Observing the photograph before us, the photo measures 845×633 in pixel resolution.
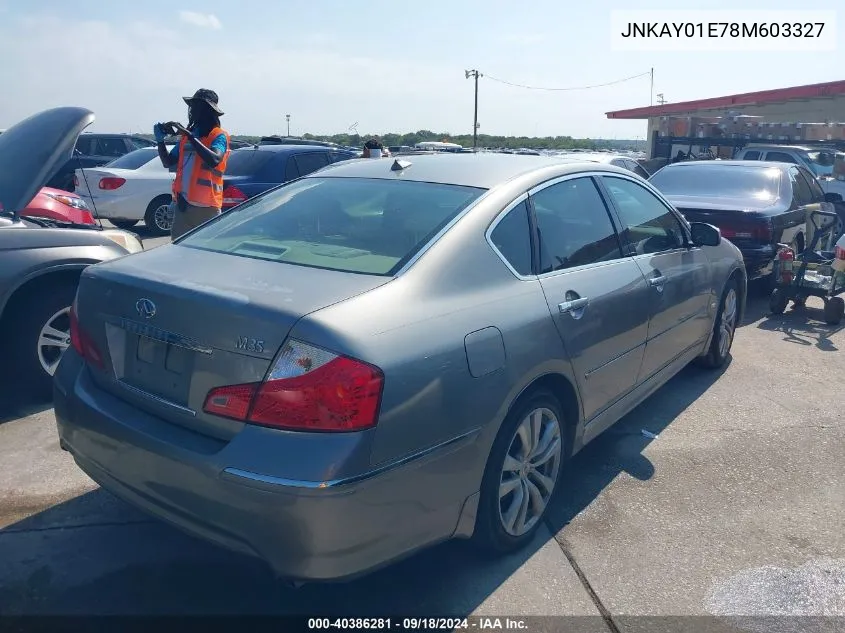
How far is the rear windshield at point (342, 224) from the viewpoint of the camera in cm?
294

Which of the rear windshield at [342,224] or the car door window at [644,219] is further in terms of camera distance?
the car door window at [644,219]

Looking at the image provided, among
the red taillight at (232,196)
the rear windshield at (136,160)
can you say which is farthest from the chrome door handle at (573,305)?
the rear windshield at (136,160)

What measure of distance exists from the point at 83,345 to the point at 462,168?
1.90 metres

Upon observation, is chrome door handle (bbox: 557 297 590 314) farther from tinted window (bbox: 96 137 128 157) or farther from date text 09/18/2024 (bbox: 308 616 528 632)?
tinted window (bbox: 96 137 128 157)

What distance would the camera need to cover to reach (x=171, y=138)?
6.42m

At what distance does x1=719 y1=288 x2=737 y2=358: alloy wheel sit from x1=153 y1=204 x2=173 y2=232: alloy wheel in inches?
360

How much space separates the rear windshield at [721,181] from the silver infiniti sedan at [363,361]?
16.6 ft

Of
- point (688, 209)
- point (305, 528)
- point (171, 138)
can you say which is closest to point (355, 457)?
point (305, 528)

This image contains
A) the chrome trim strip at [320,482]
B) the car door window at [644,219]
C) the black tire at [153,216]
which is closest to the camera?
the chrome trim strip at [320,482]

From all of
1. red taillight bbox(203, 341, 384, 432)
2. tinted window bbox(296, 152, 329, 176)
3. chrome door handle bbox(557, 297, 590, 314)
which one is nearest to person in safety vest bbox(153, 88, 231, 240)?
chrome door handle bbox(557, 297, 590, 314)

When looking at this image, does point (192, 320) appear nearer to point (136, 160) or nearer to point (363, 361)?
point (363, 361)

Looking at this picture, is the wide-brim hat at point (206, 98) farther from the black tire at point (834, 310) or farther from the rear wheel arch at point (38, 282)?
the black tire at point (834, 310)

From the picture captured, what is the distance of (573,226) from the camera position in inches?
143

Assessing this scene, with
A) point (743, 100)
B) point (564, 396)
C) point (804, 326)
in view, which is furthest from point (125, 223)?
point (743, 100)
